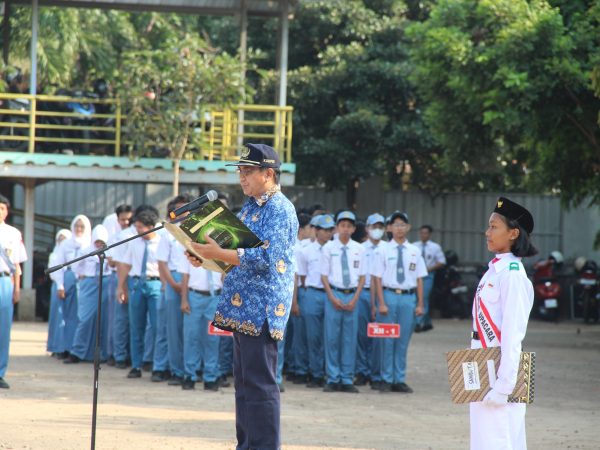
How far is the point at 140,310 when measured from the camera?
46.3 ft

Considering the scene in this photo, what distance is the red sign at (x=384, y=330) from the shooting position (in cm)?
1279

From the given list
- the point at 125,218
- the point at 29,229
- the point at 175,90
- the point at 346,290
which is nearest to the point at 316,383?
the point at 346,290

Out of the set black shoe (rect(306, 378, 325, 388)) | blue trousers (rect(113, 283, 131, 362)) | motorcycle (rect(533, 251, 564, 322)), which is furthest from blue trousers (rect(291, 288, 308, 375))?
motorcycle (rect(533, 251, 564, 322))

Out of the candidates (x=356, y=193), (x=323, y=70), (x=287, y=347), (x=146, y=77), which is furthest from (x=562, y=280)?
(x=287, y=347)

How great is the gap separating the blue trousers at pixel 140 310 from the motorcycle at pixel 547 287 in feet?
41.6

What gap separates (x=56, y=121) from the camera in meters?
21.2

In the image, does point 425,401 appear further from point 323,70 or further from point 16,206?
point 16,206

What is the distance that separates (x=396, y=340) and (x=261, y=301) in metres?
6.39

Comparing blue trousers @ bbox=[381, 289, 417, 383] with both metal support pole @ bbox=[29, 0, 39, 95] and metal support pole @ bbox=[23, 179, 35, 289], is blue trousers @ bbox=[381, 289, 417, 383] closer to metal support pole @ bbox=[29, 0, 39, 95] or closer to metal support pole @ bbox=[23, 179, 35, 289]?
metal support pole @ bbox=[29, 0, 39, 95]

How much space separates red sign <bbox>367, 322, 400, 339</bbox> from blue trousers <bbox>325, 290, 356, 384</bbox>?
0.46m

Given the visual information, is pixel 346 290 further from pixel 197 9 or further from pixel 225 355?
pixel 197 9

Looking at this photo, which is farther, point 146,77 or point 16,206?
point 16,206

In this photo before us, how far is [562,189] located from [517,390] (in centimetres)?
1415

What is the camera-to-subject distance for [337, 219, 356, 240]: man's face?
1323cm
